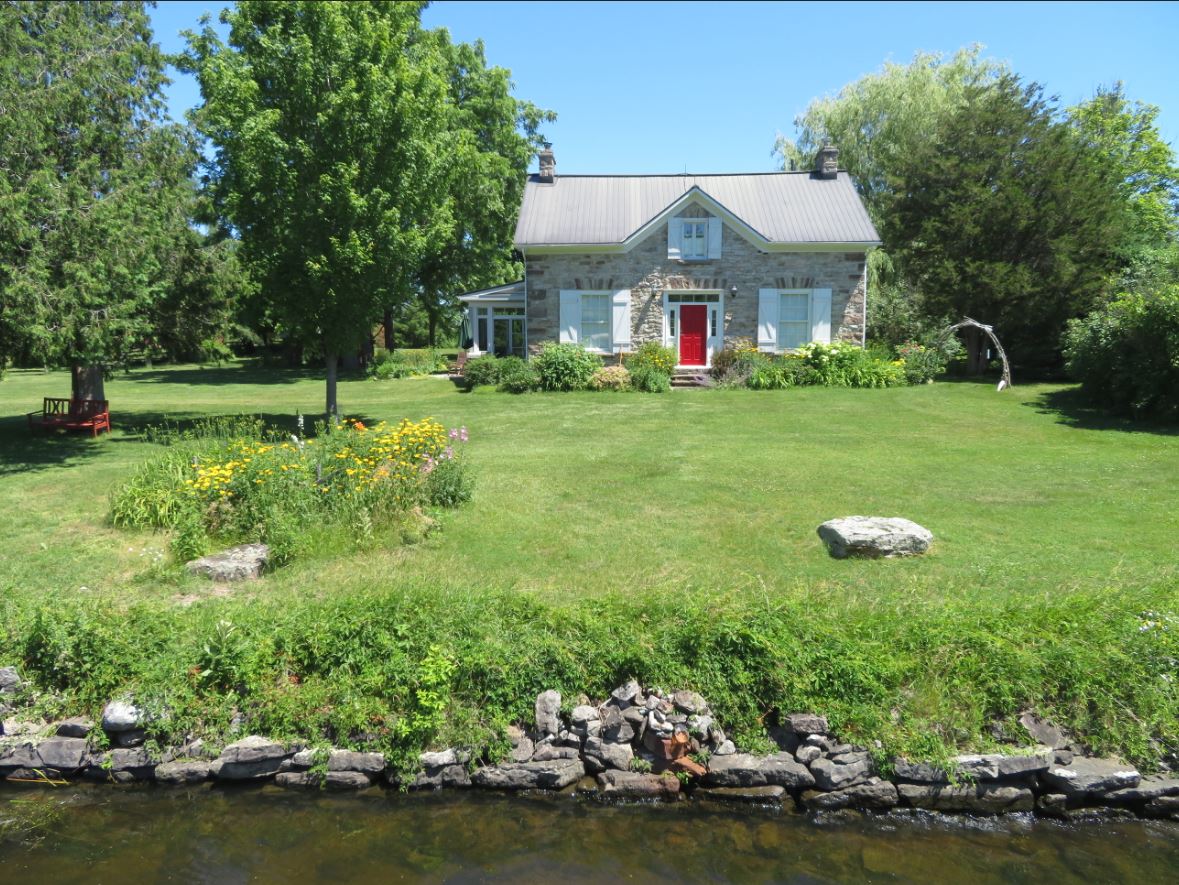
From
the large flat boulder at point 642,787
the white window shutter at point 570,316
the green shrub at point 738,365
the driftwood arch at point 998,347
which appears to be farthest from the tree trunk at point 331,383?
the driftwood arch at point 998,347

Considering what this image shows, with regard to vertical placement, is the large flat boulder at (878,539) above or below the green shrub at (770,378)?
below

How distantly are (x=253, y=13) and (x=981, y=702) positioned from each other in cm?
1820

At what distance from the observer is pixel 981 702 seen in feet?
21.3

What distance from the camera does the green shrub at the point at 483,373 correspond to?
79.0 ft

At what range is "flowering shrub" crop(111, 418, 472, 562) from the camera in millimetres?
9492

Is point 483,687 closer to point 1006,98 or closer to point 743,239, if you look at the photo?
point 743,239

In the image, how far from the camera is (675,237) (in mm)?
24422

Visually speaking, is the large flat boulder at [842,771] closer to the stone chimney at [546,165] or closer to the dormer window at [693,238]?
the dormer window at [693,238]

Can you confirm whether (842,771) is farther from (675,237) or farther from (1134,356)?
(675,237)

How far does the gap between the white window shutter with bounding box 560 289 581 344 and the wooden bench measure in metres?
12.0

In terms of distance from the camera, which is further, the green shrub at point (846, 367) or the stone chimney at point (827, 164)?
the stone chimney at point (827, 164)

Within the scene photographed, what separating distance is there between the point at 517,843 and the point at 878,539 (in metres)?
4.97

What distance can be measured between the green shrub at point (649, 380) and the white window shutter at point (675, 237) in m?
3.69

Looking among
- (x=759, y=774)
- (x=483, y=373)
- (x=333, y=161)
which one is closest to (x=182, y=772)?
(x=759, y=774)
